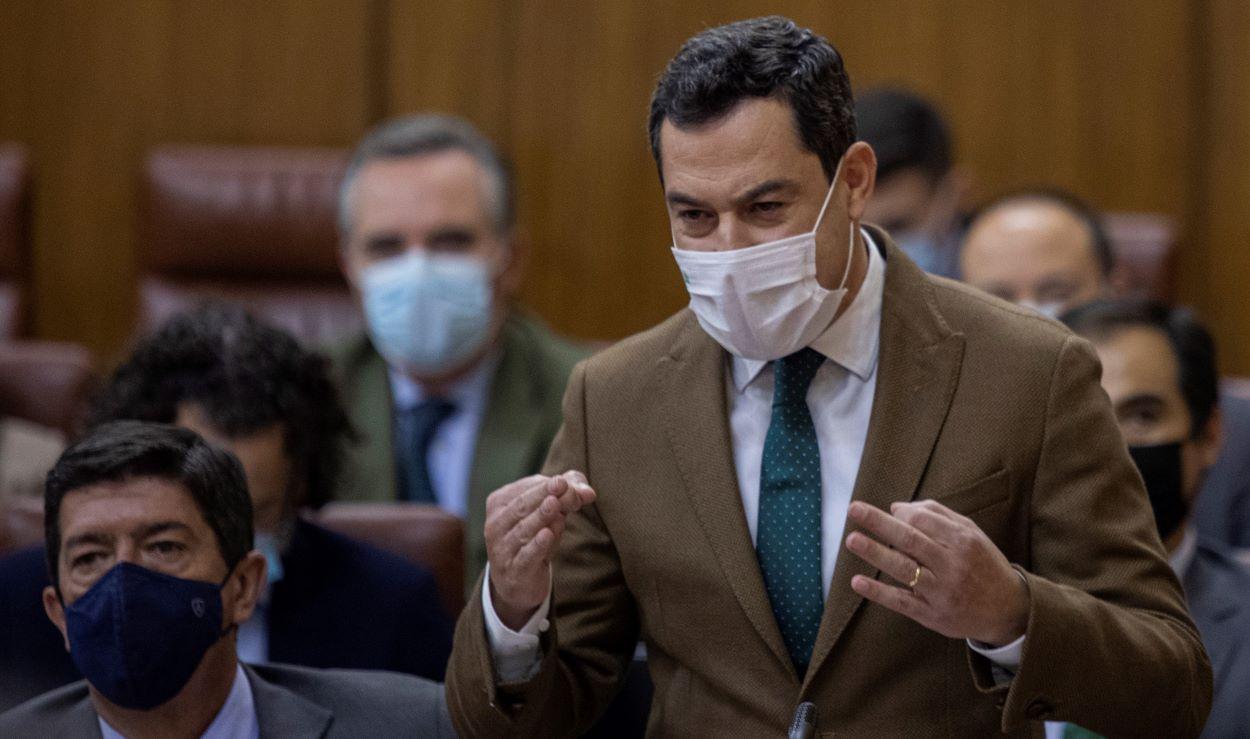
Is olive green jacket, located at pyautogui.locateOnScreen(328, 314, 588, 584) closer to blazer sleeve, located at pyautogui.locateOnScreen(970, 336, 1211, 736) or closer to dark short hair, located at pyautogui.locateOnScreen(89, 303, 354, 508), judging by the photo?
dark short hair, located at pyautogui.locateOnScreen(89, 303, 354, 508)

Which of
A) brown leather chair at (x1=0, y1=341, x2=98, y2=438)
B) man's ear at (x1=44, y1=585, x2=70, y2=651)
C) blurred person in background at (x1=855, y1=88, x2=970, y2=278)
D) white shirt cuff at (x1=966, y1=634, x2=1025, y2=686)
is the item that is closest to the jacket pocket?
white shirt cuff at (x1=966, y1=634, x2=1025, y2=686)

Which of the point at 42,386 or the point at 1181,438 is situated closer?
the point at 1181,438

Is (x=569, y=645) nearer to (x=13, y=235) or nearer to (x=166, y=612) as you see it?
(x=166, y=612)

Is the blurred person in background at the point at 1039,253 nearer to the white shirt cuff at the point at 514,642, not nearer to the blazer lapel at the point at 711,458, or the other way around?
the blazer lapel at the point at 711,458

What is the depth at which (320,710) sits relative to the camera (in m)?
1.54

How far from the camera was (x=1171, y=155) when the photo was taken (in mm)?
3617

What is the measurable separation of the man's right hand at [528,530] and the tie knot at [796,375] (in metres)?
Result: 0.19

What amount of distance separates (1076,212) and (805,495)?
155 centimetres

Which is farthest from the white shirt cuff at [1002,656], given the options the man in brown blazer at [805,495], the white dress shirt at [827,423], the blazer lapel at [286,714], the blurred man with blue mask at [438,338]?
the blurred man with blue mask at [438,338]

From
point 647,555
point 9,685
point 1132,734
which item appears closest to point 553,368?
point 9,685

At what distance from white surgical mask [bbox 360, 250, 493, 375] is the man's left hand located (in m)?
1.48

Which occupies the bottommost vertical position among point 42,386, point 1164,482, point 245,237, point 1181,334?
point 42,386

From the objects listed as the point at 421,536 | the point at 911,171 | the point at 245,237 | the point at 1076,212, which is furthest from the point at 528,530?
the point at 245,237

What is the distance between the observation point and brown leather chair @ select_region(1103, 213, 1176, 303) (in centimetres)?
327
